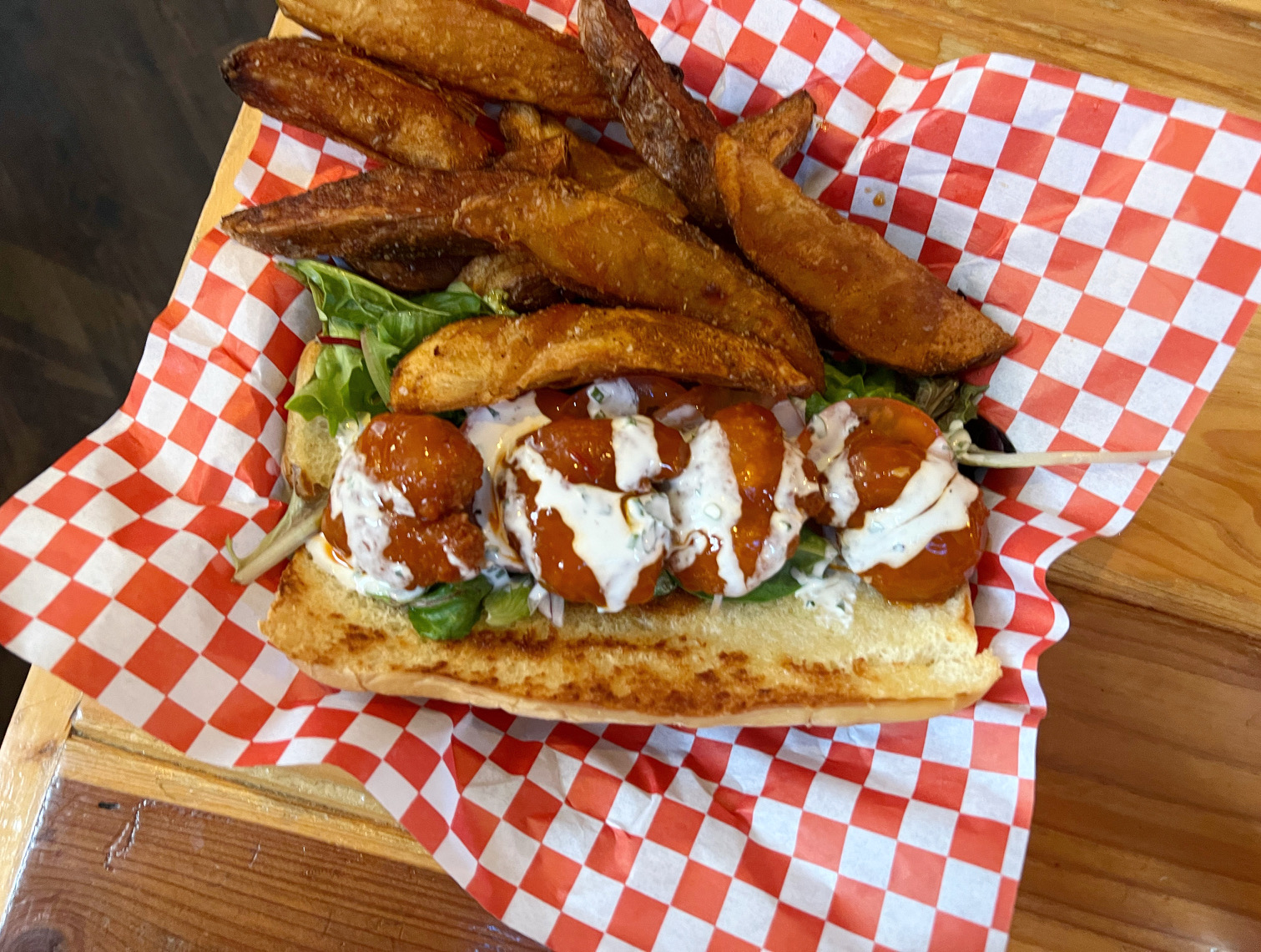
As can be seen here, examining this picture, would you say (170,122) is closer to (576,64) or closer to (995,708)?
(576,64)

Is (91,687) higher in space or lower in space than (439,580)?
lower

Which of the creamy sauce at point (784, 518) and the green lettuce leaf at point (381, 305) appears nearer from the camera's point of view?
the creamy sauce at point (784, 518)

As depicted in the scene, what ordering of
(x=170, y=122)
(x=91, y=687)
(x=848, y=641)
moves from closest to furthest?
(x=91, y=687), (x=848, y=641), (x=170, y=122)

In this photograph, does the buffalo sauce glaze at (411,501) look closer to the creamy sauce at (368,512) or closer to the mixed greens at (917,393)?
the creamy sauce at (368,512)

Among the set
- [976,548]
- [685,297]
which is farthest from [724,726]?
[685,297]

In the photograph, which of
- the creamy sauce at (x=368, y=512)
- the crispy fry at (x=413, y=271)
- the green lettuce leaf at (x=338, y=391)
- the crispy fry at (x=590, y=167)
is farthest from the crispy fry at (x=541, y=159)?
the creamy sauce at (x=368, y=512)

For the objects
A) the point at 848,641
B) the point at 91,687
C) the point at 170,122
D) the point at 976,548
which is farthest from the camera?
the point at 170,122

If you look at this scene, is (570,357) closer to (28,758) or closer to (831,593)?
(831,593)
